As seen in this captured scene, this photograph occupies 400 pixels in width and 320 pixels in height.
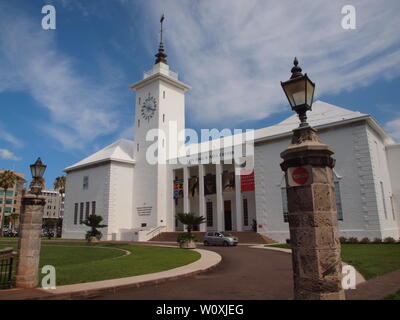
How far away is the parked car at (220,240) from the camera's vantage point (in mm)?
25767

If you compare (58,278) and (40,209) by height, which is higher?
(40,209)

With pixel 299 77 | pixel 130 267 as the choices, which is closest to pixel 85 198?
pixel 130 267

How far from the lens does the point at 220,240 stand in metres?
26.2

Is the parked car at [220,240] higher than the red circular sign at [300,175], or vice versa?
the red circular sign at [300,175]

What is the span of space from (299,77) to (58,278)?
904 cm

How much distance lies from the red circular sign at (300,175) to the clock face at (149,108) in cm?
3800

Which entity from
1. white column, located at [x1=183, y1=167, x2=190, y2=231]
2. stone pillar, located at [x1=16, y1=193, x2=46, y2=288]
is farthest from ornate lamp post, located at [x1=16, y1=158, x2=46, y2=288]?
white column, located at [x1=183, y1=167, x2=190, y2=231]

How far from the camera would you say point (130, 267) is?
12.3 metres

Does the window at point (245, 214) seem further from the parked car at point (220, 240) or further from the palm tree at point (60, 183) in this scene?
the palm tree at point (60, 183)

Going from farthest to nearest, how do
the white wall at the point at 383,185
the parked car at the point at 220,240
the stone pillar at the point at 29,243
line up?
the parked car at the point at 220,240 < the white wall at the point at 383,185 < the stone pillar at the point at 29,243

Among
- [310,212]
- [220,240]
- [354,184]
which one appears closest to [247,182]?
[220,240]

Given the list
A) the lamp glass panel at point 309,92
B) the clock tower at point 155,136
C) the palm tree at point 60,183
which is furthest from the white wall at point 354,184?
the palm tree at point 60,183
